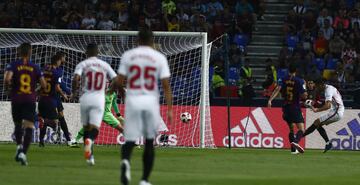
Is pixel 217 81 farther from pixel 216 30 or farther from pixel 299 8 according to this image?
pixel 299 8

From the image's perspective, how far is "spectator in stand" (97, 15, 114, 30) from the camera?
35438 millimetres

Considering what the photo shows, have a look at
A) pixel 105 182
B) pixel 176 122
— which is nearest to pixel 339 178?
pixel 105 182

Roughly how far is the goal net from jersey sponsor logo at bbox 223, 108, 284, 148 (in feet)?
4.12

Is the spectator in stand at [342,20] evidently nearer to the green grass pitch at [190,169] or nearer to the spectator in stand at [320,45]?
the spectator in stand at [320,45]

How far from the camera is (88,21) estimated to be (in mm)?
35562

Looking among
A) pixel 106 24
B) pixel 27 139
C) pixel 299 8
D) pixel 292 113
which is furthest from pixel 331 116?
pixel 27 139

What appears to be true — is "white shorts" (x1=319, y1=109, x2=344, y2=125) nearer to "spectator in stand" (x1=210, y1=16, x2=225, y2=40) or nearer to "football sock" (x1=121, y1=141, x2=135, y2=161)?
"spectator in stand" (x1=210, y1=16, x2=225, y2=40)

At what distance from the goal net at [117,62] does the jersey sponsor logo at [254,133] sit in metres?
1.26

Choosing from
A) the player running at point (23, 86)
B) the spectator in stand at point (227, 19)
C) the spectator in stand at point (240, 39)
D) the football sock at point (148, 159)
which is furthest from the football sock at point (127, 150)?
the spectator in stand at point (227, 19)

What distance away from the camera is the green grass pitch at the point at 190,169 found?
626 inches

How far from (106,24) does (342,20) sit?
27.2ft

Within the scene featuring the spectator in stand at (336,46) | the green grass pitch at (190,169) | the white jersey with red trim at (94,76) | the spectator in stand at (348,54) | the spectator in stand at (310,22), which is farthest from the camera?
the spectator in stand at (310,22)

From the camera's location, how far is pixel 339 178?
17.4 metres

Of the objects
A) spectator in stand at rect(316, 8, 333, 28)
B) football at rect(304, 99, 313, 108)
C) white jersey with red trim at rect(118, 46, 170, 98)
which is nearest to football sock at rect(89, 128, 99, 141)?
white jersey with red trim at rect(118, 46, 170, 98)
